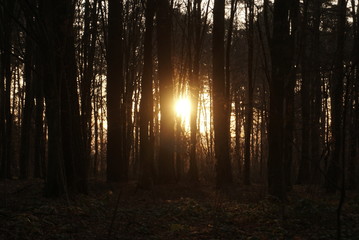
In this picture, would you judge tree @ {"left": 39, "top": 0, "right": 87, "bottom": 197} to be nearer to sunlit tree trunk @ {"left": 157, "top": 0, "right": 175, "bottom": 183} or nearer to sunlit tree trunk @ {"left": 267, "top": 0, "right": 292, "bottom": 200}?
sunlit tree trunk @ {"left": 157, "top": 0, "right": 175, "bottom": 183}

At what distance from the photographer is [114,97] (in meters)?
15.3

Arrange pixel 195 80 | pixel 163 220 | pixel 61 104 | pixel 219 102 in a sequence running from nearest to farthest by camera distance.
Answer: pixel 163 220 → pixel 61 104 → pixel 219 102 → pixel 195 80

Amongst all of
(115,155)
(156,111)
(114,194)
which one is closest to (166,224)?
(114,194)

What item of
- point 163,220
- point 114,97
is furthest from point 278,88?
point 114,97

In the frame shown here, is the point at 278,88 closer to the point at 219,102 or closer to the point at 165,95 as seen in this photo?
the point at 165,95

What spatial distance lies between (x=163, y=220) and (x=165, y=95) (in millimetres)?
6840

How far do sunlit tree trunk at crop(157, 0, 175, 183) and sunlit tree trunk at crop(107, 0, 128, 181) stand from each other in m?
1.63

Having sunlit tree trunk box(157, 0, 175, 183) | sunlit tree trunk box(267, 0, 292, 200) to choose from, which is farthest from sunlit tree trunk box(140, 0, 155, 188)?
sunlit tree trunk box(267, 0, 292, 200)

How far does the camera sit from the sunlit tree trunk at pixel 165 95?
14.8 metres

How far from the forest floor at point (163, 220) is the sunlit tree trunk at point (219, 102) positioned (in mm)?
5106

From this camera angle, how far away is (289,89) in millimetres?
14117

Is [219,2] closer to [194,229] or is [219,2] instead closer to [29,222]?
[194,229]

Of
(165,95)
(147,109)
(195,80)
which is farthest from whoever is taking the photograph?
(195,80)

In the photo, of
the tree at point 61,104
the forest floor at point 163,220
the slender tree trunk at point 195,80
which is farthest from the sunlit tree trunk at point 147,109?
the slender tree trunk at point 195,80
